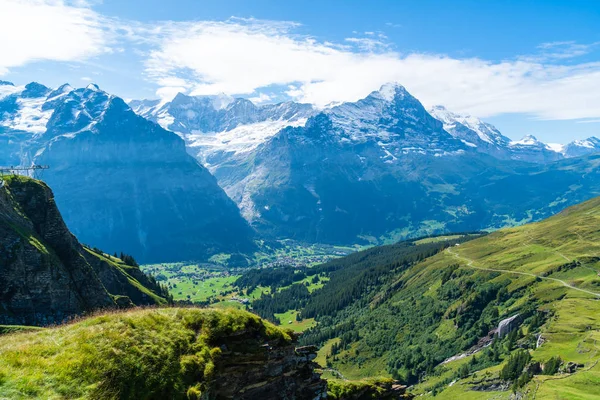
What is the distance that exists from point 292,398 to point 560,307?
478ft

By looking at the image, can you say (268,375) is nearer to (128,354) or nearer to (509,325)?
(128,354)

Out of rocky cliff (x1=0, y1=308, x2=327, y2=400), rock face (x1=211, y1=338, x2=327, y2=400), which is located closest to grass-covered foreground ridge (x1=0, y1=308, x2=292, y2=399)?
rocky cliff (x1=0, y1=308, x2=327, y2=400)

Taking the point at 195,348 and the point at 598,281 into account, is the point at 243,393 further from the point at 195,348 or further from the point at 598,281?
the point at 598,281

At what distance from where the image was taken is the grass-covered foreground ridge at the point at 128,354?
89.8 ft

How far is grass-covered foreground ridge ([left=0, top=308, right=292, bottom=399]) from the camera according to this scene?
27359 mm

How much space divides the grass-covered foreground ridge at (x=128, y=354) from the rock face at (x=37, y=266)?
150 feet

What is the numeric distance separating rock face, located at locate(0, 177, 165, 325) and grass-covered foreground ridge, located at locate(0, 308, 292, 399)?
150 feet

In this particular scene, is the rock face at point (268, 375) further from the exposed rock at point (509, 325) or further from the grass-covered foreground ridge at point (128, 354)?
the exposed rock at point (509, 325)

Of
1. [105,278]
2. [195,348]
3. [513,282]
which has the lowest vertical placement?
[513,282]

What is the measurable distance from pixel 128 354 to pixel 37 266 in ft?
207

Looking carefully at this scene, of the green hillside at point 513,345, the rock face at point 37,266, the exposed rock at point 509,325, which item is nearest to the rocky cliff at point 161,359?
the rock face at point 37,266

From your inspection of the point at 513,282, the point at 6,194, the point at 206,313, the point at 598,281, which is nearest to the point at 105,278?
the point at 6,194

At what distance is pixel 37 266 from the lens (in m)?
81.3

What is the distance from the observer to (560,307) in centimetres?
15188
